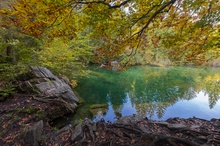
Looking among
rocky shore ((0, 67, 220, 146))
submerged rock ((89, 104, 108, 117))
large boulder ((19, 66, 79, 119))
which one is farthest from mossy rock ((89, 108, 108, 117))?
rocky shore ((0, 67, 220, 146))

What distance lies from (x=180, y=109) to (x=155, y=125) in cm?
502

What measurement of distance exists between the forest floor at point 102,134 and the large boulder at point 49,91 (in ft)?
2.51

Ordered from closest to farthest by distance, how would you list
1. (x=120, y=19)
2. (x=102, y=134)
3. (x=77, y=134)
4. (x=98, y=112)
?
(x=120, y=19)
(x=77, y=134)
(x=102, y=134)
(x=98, y=112)

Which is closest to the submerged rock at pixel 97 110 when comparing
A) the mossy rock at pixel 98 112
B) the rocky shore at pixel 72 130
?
the mossy rock at pixel 98 112

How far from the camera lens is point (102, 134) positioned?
154 inches

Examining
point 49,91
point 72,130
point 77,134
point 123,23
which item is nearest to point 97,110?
point 49,91

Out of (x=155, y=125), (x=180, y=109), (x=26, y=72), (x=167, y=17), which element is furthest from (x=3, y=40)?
(x=180, y=109)

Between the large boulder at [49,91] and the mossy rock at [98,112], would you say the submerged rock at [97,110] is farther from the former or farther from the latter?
the large boulder at [49,91]

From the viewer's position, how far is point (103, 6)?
2990 millimetres

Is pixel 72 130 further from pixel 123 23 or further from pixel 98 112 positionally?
pixel 123 23

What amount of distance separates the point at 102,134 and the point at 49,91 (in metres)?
3.65

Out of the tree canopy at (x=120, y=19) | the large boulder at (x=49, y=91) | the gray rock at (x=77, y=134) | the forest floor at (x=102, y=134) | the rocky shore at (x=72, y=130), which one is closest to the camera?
the tree canopy at (x=120, y=19)

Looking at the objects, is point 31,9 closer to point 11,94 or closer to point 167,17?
point 167,17

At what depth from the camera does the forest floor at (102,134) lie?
3235 mm
